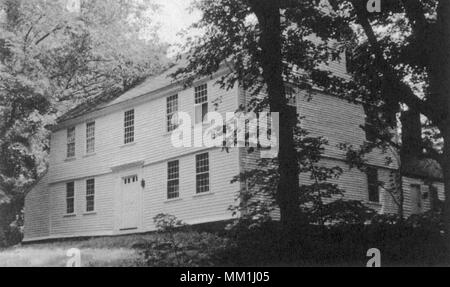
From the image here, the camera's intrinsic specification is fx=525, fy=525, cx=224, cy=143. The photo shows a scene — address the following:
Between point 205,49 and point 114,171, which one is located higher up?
point 205,49

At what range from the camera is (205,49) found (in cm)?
1100

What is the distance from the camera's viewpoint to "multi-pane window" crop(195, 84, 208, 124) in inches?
461

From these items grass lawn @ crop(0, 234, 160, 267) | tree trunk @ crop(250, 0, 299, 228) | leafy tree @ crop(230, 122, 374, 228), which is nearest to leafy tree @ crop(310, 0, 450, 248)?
tree trunk @ crop(250, 0, 299, 228)

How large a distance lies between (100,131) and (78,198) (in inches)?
70.7

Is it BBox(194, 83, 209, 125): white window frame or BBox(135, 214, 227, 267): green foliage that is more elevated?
BBox(194, 83, 209, 125): white window frame

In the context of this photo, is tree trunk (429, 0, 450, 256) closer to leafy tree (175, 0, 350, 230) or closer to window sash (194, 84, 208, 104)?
leafy tree (175, 0, 350, 230)

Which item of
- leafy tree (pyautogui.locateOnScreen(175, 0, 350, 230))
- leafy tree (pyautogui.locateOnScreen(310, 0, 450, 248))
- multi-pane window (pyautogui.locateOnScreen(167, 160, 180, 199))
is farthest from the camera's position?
multi-pane window (pyautogui.locateOnScreen(167, 160, 180, 199))

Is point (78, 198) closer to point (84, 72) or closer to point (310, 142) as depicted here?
point (84, 72)

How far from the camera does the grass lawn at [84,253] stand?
9.15m

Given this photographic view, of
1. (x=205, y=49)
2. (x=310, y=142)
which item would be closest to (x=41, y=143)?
(x=205, y=49)

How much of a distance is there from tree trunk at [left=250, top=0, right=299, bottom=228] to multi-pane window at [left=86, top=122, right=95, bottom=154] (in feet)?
17.3

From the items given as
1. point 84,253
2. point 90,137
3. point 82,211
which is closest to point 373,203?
point 84,253

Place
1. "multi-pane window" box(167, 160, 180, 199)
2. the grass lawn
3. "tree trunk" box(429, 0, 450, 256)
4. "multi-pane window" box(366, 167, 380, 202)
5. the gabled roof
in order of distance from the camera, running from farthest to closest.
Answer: the gabled roof, "multi-pane window" box(167, 160, 180, 199), "multi-pane window" box(366, 167, 380, 202), "tree trunk" box(429, 0, 450, 256), the grass lawn

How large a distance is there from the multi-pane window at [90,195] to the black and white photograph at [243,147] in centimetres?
4
